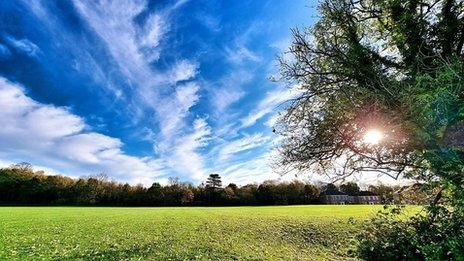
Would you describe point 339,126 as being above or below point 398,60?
below

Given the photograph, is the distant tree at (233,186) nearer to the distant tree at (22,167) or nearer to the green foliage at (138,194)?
the green foliage at (138,194)

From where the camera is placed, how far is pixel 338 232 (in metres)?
26.8

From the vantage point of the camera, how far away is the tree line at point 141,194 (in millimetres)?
100438

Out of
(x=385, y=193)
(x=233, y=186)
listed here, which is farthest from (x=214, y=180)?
(x=385, y=193)

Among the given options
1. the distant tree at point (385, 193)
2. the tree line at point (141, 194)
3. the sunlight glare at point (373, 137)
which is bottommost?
the distant tree at point (385, 193)

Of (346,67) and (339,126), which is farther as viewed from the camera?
(339,126)

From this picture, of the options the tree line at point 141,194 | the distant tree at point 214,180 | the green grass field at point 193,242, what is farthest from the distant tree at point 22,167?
Answer: the green grass field at point 193,242

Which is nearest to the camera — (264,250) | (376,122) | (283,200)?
(376,122)

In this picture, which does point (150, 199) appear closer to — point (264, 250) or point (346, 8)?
point (264, 250)

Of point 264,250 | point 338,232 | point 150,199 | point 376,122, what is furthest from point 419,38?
point 150,199

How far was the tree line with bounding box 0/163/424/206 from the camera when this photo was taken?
100 metres

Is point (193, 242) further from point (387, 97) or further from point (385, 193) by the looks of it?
point (387, 97)

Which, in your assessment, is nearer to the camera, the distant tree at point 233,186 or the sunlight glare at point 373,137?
the sunlight glare at point 373,137

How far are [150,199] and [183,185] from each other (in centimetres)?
1208
